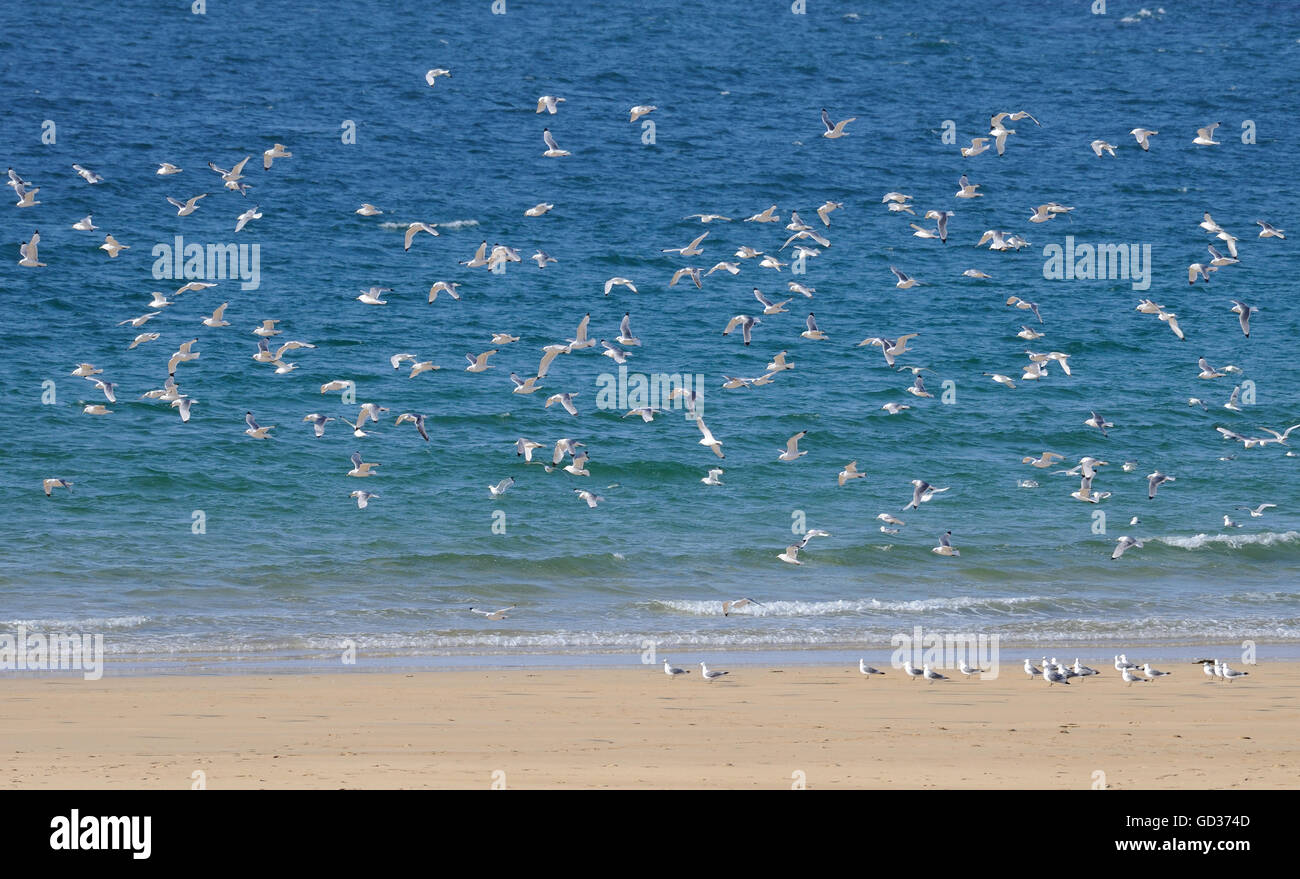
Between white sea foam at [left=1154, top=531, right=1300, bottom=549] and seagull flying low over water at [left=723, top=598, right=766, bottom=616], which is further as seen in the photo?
white sea foam at [left=1154, top=531, right=1300, bottom=549]

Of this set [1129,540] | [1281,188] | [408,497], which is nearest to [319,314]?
[408,497]

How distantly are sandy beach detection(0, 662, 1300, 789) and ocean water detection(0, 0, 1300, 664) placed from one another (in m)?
2.31

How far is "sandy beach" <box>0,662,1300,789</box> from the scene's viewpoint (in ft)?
36.2

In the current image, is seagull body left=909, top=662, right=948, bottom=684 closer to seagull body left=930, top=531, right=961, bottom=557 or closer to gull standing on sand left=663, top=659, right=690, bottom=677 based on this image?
gull standing on sand left=663, top=659, right=690, bottom=677

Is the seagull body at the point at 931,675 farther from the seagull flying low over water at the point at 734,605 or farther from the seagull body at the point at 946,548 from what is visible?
the seagull body at the point at 946,548

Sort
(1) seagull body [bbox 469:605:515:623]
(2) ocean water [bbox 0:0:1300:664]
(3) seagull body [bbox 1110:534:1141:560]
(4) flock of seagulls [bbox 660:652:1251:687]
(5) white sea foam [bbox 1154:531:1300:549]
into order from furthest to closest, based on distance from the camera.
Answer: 1. (5) white sea foam [bbox 1154:531:1300:549]
2. (3) seagull body [bbox 1110:534:1141:560]
3. (2) ocean water [bbox 0:0:1300:664]
4. (1) seagull body [bbox 469:605:515:623]
5. (4) flock of seagulls [bbox 660:652:1251:687]

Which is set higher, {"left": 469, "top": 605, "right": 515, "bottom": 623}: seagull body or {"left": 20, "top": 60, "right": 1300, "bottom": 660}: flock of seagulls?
{"left": 20, "top": 60, "right": 1300, "bottom": 660}: flock of seagulls

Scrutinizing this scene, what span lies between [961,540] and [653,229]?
2346 cm

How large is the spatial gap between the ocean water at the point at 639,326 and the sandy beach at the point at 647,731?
2.31 metres

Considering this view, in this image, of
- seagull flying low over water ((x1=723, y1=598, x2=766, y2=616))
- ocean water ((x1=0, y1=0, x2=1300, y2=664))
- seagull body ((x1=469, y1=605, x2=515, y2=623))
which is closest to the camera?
seagull body ((x1=469, y1=605, x2=515, y2=623))

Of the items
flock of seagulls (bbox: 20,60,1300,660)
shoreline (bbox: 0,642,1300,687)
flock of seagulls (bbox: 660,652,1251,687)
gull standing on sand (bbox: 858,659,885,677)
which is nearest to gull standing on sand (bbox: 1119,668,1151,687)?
flock of seagulls (bbox: 660,652,1251,687)

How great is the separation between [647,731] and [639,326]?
1063 inches

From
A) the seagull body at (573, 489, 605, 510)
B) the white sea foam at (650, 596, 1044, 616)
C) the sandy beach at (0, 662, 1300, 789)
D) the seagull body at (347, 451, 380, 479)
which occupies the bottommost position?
the sandy beach at (0, 662, 1300, 789)

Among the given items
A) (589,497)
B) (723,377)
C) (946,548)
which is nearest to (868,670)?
(946,548)
